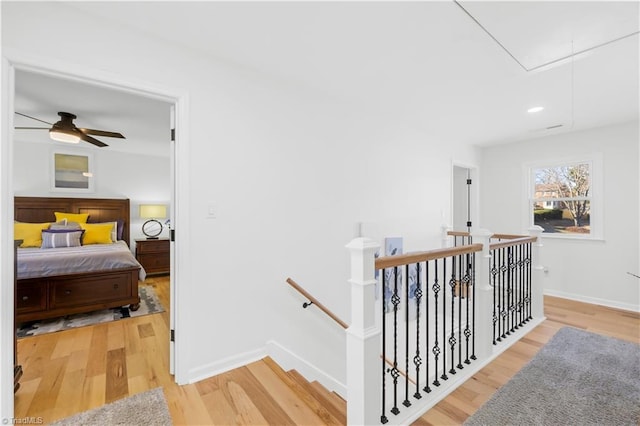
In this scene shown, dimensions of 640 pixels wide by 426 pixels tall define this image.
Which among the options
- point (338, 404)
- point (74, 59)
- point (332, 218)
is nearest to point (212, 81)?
point (74, 59)

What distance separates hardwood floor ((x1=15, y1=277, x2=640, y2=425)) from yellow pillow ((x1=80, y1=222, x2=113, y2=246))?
2.16 metres

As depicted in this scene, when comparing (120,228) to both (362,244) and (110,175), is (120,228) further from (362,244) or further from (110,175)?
(362,244)

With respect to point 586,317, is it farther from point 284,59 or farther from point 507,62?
point 284,59

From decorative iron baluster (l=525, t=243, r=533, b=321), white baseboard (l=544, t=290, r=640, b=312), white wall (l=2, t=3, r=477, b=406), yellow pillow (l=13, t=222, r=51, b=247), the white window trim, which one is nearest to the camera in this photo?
white wall (l=2, t=3, r=477, b=406)

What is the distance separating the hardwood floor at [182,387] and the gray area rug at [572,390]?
0.10 metres

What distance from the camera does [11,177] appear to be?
5.00ft

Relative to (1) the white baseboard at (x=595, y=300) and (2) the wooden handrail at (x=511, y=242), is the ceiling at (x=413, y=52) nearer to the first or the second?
(2) the wooden handrail at (x=511, y=242)

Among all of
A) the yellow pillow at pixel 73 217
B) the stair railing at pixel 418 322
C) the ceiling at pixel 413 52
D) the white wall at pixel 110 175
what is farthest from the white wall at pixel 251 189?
the yellow pillow at pixel 73 217

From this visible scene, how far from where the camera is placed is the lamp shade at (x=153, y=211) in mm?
5531

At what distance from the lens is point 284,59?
223 cm

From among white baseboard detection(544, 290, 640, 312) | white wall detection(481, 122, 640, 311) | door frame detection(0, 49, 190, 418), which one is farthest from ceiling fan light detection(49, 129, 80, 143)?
white baseboard detection(544, 290, 640, 312)

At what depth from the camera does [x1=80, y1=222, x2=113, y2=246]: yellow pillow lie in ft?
15.1

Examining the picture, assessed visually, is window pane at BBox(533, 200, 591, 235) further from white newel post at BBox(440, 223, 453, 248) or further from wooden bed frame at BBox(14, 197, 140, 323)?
wooden bed frame at BBox(14, 197, 140, 323)

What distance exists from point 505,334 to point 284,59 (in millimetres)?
3220
